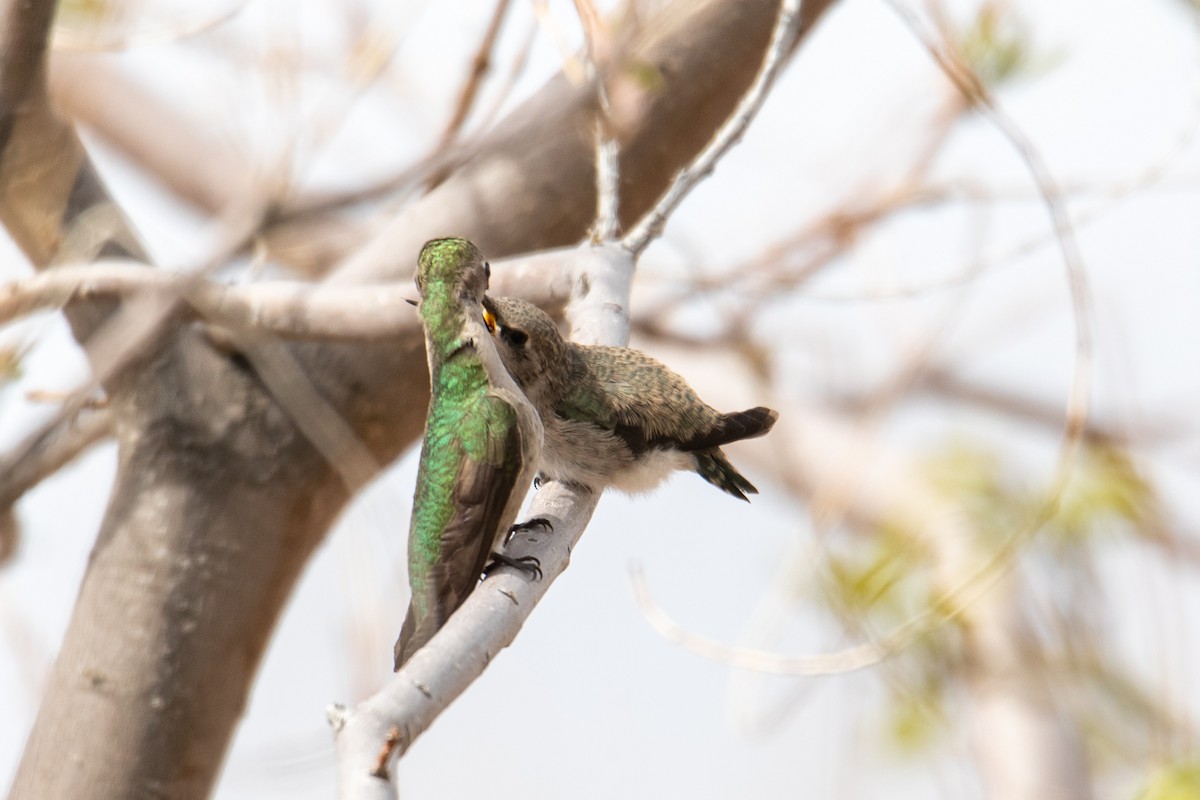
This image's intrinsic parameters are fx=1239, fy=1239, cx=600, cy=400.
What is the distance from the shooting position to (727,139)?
2.12 meters

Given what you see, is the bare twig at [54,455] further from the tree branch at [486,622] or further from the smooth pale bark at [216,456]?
the tree branch at [486,622]

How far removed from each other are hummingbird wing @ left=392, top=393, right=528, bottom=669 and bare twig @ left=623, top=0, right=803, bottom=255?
1.85ft

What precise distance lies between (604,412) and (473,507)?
17.5 inches

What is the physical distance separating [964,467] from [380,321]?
3.46 metres

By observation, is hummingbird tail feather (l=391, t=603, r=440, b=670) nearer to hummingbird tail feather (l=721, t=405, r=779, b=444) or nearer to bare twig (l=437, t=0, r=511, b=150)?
hummingbird tail feather (l=721, t=405, r=779, b=444)

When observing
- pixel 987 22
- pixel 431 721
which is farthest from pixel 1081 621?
pixel 431 721

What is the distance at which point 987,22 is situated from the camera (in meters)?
3.47

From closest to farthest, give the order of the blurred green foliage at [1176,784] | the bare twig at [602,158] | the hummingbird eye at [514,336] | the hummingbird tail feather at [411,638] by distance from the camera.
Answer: the hummingbird tail feather at [411,638]
the blurred green foliage at [1176,784]
the hummingbird eye at [514,336]
the bare twig at [602,158]

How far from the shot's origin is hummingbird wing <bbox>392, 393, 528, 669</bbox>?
1596 millimetres

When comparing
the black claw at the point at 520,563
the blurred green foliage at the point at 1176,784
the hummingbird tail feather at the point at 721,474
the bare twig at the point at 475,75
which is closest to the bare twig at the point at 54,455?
the black claw at the point at 520,563

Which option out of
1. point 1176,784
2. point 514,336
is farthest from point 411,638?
point 1176,784

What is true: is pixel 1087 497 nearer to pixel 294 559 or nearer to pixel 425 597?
pixel 294 559

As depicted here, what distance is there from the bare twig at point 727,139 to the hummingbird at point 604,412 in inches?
8.5

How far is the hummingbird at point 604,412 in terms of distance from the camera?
196 centimetres
